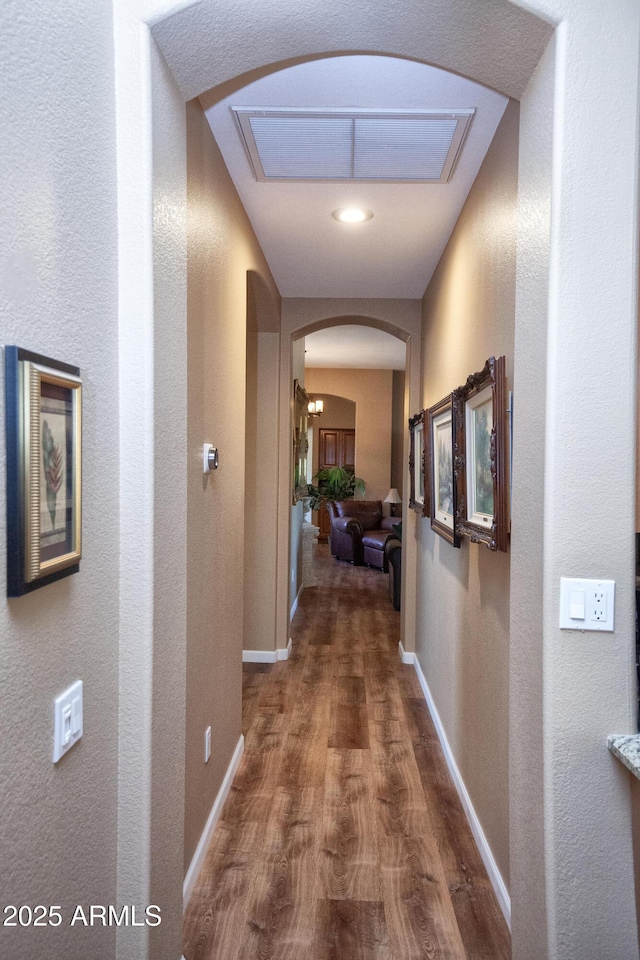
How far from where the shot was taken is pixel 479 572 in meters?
2.36

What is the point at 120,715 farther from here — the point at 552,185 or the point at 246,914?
the point at 552,185

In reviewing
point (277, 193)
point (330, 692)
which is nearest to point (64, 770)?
point (277, 193)

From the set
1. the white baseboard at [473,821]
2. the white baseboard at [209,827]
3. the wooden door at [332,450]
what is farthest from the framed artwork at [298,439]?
the wooden door at [332,450]

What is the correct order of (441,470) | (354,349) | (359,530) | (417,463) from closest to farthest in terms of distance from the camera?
1. (441,470)
2. (417,463)
3. (354,349)
4. (359,530)

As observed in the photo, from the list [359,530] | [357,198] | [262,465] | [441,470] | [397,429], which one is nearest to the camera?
[357,198]

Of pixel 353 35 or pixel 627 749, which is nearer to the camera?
pixel 627 749

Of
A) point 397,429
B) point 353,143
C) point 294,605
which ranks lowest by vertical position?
point 294,605

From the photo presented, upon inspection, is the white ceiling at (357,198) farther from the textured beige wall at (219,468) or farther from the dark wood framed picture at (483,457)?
the dark wood framed picture at (483,457)

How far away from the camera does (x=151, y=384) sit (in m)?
1.32

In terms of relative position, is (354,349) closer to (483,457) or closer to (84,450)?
(483,457)

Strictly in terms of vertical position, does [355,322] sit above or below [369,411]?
above

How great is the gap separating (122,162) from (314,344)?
A: 20.8 ft

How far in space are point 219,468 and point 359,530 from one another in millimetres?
6556

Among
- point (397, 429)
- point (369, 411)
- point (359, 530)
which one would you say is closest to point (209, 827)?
point (359, 530)
